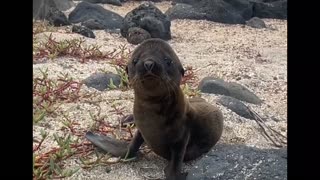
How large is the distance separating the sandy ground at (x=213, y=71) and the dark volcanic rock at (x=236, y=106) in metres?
0.10

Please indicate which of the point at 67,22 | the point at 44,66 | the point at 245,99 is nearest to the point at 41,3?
the point at 67,22

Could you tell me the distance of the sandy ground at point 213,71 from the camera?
3.82 meters

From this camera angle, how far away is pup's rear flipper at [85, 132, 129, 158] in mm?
3792

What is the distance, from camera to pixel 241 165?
333cm

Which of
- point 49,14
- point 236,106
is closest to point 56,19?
point 49,14

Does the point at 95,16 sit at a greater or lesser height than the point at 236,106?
lesser

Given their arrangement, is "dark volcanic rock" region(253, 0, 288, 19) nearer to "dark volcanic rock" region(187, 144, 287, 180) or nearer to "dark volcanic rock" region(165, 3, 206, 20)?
"dark volcanic rock" region(165, 3, 206, 20)

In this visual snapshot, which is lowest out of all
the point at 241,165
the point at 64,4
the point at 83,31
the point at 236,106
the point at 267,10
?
the point at 64,4

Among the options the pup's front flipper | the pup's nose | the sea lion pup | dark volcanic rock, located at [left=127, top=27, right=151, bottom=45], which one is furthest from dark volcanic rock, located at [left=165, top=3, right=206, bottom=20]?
the pup's nose

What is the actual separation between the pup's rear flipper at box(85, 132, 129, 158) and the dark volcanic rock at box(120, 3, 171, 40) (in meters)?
5.03

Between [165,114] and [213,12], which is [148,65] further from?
[213,12]

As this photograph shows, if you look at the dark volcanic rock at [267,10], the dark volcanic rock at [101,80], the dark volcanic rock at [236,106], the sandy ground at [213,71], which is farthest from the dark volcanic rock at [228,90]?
the dark volcanic rock at [267,10]

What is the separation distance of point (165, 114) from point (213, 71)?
11.3 ft
